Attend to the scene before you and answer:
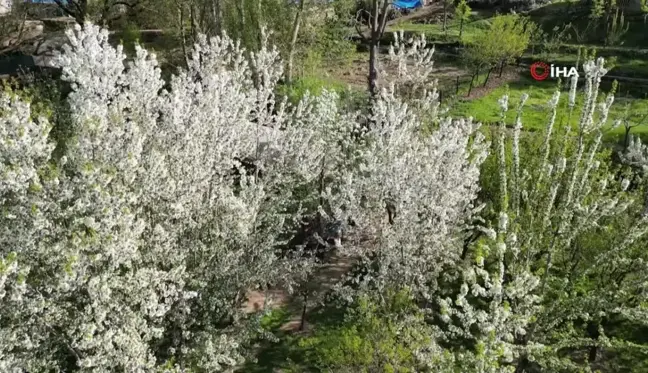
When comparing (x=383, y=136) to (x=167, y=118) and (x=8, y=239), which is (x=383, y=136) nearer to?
(x=167, y=118)

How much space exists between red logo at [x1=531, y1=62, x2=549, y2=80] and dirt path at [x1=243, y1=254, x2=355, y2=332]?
83.1ft

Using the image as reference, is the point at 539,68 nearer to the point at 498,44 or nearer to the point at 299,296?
the point at 498,44

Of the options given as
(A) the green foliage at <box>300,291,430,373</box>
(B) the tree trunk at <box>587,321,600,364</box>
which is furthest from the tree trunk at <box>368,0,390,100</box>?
(A) the green foliage at <box>300,291,430,373</box>

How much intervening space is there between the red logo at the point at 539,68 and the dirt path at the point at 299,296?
997 inches

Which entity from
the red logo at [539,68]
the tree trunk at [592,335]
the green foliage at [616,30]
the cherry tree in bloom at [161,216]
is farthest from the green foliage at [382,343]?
the green foliage at [616,30]

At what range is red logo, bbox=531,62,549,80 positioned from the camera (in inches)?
1491

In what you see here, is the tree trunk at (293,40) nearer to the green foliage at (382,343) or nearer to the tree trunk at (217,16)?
the tree trunk at (217,16)

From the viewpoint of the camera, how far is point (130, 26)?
1458 inches

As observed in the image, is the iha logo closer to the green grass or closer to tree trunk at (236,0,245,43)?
the green grass

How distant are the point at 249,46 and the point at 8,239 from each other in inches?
906

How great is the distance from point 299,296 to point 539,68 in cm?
2924

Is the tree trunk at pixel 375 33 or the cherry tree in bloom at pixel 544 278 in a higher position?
the tree trunk at pixel 375 33

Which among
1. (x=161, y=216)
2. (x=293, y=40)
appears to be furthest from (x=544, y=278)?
(x=293, y=40)

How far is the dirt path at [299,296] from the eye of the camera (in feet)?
52.0
